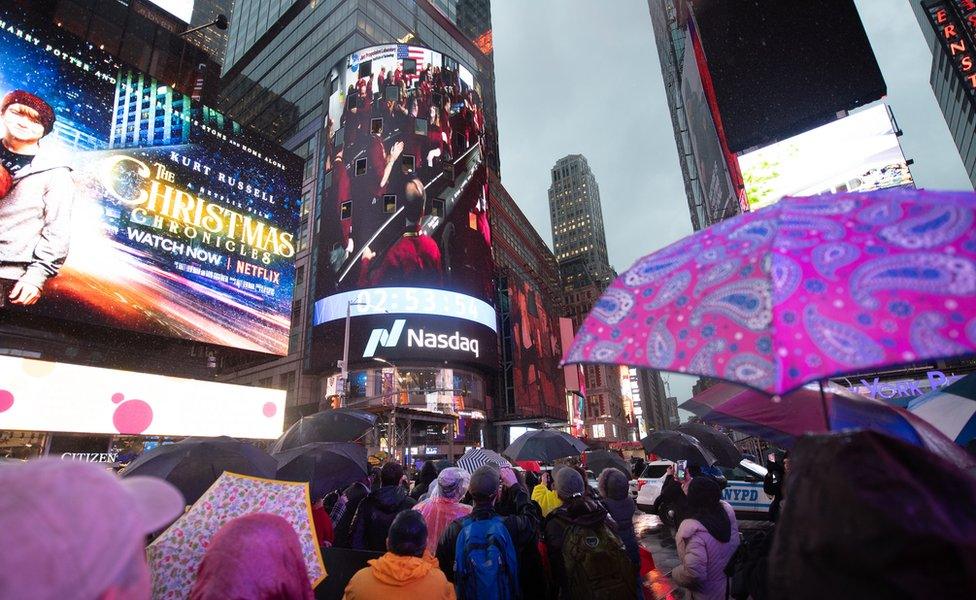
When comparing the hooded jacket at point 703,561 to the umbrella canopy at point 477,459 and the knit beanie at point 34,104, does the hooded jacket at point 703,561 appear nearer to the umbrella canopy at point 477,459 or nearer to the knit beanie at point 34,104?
the umbrella canopy at point 477,459

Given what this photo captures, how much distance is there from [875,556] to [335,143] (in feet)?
155

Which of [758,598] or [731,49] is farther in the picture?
[731,49]

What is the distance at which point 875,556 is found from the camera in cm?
127

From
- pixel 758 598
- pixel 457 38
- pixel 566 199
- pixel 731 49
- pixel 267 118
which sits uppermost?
pixel 566 199

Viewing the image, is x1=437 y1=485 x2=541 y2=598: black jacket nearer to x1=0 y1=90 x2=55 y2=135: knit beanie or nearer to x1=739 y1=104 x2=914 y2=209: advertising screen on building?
x1=739 y1=104 x2=914 y2=209: advertising screen on building

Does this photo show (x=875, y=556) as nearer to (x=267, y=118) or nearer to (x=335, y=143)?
(x=335, y=143)

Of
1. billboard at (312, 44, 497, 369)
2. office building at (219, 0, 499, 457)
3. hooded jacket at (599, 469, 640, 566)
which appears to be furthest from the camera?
billboard at (312, 44, 497, 369)

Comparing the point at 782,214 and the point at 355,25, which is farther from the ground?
the point at 355,25

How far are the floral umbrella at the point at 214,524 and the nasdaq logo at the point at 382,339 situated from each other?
32733 mm

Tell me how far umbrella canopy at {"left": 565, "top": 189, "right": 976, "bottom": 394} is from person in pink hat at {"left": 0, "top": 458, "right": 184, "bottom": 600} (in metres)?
1.79

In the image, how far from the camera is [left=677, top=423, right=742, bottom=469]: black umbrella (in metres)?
9.09

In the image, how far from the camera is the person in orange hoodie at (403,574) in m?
3.06

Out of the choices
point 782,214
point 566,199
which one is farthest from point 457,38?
point 566,199

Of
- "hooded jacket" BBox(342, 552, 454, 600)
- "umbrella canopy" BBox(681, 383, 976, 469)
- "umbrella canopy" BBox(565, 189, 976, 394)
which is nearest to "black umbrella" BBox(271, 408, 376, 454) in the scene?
"hooded jacket" BBox(342, 552, 454, 600)
